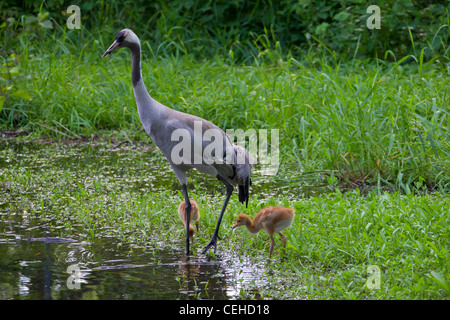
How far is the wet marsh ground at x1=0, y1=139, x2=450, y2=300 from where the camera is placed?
4.05 meters

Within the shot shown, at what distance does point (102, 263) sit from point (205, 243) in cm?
88

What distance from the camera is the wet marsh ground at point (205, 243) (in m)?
4.05

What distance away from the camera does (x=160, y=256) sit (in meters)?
4.75

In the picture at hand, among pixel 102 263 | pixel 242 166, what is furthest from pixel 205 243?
pixel 102 263

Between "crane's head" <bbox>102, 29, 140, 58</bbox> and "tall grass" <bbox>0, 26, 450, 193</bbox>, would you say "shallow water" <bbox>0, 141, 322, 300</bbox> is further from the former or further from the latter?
"crane's head" <bbox>102, 29, 140, 58</bbox>

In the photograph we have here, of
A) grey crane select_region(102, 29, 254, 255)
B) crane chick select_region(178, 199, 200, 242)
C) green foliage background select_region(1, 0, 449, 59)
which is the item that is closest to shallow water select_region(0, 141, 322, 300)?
crane chick select_region(178, 199, 200, 242)

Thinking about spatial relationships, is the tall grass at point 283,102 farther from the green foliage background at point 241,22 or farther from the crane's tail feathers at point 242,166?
the crane's tail feathers at point 242,166

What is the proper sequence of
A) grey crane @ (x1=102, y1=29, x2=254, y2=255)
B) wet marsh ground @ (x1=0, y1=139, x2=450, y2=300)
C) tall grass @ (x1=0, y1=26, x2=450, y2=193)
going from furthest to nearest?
tall grass @ (x1=0, y1=26, x2=450, y2=193)
grey crane @ (x1=102, y1=29, x2=254, y2=255)
wet marsh ground @ (x1=0, y1=139, x2=450, y2=300)

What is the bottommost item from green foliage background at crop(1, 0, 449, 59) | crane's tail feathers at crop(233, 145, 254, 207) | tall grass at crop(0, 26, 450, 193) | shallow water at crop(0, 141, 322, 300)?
shallow water at crop(0, 141, 322, 300)

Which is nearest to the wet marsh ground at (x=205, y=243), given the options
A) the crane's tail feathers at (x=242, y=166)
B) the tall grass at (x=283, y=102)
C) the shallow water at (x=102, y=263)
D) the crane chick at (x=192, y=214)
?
the shallow water at (x=102, y=263)
